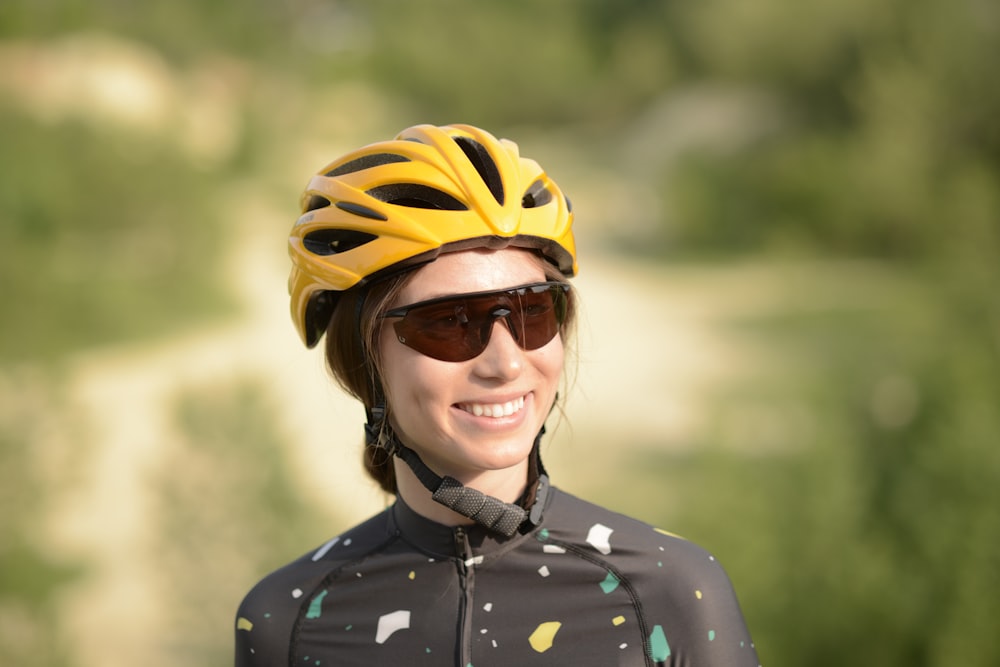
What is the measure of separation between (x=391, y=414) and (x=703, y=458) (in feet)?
16.4

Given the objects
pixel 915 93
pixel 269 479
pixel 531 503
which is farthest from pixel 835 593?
pixel 915 93

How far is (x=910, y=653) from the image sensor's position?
559 centimetres

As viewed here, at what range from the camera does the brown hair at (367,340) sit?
2.31 metres

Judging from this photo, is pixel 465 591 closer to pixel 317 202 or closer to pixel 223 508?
pixel 317 202

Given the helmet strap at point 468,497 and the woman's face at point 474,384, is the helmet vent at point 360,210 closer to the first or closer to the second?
the woman's face at point 474,384

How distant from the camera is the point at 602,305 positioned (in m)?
20.5

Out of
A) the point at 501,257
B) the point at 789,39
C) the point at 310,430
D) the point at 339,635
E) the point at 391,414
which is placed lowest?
the point at 310,430

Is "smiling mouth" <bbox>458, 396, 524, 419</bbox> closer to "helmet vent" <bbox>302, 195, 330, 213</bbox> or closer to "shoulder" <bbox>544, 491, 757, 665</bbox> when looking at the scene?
"shoulder" <bbox>544, 491, 757, 665</bbox>

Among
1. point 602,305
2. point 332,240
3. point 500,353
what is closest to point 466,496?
point 500,353

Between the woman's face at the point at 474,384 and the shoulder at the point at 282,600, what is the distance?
0.33 metres

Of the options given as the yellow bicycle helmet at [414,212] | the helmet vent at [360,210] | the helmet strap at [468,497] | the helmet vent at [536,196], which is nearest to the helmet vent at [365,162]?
the yellow bicycle helmet at [414,212]

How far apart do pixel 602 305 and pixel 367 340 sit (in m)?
18.4

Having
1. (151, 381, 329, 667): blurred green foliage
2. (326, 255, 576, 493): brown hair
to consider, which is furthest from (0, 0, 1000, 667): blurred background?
(326, 255, 576, 493): brown hair

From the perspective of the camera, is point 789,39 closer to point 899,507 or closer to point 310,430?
point 310,430
